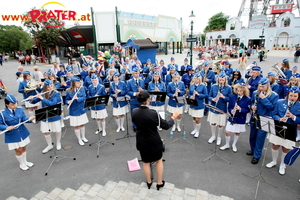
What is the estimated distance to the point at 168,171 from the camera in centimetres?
487

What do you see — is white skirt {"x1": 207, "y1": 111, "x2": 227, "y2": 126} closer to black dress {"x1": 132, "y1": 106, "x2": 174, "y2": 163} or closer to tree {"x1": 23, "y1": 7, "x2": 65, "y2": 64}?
black dress {"x1": 132, "y1": 106, "x2": 174, "y2": 163}

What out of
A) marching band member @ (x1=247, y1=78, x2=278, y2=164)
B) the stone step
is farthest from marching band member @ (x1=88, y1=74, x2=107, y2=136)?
marching band member @ (x1=247, y1=78, x2=278, y2=164)

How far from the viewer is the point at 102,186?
4.35m

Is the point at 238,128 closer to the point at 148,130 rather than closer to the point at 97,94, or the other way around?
the point at 148,130

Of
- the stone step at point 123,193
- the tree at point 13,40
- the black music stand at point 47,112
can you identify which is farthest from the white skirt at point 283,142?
the tree at point 13,40

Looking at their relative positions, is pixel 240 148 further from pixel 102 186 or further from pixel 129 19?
pixel 129 19

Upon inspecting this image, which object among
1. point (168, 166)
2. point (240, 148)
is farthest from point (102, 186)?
point (240, 148)

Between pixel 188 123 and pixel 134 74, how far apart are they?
128 inches

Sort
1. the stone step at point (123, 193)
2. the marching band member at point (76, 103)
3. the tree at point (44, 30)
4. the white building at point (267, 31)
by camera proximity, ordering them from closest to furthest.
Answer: the stone step at point (123, 193) < the marching band member at point (76, 103) < the tree at point (44, 30) < the white building at point (267, 31)

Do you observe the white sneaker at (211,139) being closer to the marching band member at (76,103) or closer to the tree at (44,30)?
the marching band member at (76,103)

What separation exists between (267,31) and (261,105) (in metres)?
53.4

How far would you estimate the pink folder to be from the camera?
16.1 ft

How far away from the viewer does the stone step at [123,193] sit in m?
3.94

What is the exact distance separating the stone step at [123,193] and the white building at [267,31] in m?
48.0
